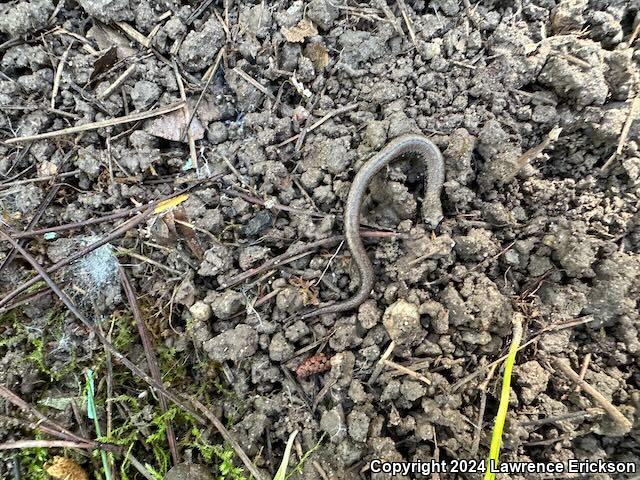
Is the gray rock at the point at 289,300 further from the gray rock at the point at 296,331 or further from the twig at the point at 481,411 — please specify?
the twig at the point at 481,411

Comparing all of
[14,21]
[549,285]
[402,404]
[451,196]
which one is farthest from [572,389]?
[14,21]

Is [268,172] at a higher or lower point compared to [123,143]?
lower

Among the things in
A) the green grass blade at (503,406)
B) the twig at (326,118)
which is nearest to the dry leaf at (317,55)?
the twig at (326,118)

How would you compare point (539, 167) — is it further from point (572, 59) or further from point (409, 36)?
point (409, 36)

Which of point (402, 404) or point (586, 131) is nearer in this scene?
point (402, 404)

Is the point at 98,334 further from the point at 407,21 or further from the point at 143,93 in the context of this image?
the point at 407,21

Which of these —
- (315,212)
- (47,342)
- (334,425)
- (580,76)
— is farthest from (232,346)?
(580,76)
